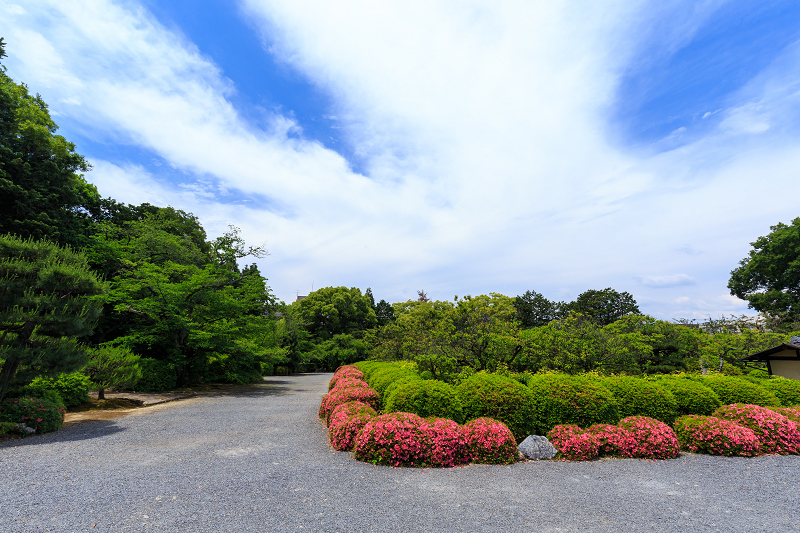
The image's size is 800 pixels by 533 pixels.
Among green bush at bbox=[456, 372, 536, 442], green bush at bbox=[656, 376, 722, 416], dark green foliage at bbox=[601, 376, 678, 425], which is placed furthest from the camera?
green bush at bbox=[656, 376, 722, 416]

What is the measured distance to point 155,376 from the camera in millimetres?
12883

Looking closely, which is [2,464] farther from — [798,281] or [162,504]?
[798,281]

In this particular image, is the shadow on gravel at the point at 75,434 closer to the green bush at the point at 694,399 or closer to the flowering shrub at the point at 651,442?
the flowering shrub at the point at 651,442

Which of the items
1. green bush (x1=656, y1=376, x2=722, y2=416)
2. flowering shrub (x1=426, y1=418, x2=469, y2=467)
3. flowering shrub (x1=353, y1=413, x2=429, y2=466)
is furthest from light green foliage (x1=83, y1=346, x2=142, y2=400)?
green bush (x1=656, y1=376, x2=722, y2=416)

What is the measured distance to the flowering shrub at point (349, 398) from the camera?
7.74 meters

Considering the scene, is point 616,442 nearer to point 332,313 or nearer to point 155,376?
point 155,376

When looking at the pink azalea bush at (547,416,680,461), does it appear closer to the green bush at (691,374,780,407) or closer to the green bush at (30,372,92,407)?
the green bush at (691,374,780,407)

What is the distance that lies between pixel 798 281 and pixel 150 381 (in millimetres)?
41529

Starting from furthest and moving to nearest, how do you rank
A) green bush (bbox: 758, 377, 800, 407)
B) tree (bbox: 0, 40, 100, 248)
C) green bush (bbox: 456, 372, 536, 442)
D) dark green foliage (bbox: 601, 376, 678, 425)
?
tree (bbox: 0, 40, 100, 248), green bush (bbox: 758, 377, 800, 407), dark green foliage (bbox: 601, 376, 678, 425), green bush (bbox: 456, 372, 536, 442)

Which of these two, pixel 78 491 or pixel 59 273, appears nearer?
pixel 78 491

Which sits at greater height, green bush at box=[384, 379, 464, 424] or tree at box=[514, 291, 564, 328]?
tree at box=[514, 291, 564, 328]

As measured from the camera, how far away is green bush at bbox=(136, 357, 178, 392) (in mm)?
12602

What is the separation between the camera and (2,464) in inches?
194

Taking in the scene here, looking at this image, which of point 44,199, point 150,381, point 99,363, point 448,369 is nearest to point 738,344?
point 448,369
